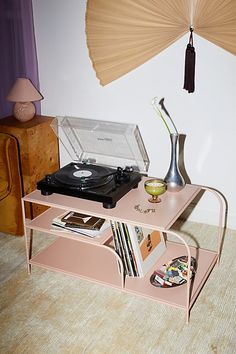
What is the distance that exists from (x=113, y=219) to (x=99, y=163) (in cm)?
71

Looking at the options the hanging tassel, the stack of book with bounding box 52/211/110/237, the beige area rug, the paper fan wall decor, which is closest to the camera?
the beige area rug

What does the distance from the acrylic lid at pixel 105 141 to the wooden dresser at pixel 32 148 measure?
14 centimetres

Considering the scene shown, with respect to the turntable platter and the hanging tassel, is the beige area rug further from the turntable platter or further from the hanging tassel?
the hanging tassel

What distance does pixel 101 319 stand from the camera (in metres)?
2.04

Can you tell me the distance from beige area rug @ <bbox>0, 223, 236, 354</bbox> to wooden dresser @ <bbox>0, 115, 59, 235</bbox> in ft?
1.83

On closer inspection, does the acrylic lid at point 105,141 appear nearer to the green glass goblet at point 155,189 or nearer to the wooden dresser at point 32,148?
the wooden dresser at point 32,148

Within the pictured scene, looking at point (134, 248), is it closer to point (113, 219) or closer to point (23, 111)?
point (113, 219)

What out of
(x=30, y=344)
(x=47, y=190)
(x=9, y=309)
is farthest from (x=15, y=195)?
(x=30, y=344)

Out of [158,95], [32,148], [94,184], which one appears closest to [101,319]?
[94,184]

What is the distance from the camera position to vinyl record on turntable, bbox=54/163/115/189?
2248 mm

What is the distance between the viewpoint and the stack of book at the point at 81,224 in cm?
218

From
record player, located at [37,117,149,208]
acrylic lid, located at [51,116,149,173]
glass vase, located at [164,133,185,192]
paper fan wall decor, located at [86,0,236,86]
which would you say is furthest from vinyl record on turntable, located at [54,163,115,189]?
paper fan wall decor, located at [86,0,236,86]

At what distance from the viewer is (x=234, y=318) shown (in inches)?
80.1

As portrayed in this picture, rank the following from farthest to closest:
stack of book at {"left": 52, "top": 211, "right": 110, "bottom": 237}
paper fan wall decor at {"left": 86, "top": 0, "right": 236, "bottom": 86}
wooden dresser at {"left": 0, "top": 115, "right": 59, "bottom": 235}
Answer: wooden dresser at {"left": 0, "top": 115, "right": 59, "bottom": 235}, paper fan wall decor at {"left": 86, "top": 0, "right": 236, "bottom": 86}, stack of book at {"left": 52, "top": 211, "right": 110, "bottom": 237}
